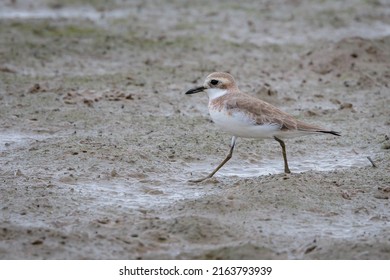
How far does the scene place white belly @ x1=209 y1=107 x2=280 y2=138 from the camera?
8.47m

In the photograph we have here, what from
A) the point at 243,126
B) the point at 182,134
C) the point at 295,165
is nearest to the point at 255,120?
the point at 243,126

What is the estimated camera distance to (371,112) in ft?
37.0

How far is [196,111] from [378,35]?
504 centimetres

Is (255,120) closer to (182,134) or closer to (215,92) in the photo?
(215,92)

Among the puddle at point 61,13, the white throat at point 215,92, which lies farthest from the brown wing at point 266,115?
the puddle at point 61,13

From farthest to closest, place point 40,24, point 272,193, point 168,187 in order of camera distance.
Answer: point 40,24 → point 168,187 → point 272,193

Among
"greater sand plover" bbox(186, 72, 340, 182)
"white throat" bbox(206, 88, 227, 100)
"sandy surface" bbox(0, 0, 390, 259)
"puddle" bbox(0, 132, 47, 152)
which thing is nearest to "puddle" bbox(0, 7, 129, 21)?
"sandy surface" bbox(0, 0, 390, 259)

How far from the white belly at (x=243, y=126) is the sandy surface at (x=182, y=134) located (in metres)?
0.46

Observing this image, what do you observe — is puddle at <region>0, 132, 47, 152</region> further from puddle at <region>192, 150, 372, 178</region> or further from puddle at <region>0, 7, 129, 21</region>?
puddle at <region>0, 7, 129, 21</region>

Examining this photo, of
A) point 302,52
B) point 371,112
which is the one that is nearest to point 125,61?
point 302,52

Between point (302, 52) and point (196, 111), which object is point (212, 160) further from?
point (302, 52)

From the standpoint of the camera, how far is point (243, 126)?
8484 mm

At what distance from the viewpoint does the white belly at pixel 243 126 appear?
8469mm

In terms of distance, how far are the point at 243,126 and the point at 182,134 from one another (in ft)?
6.20
